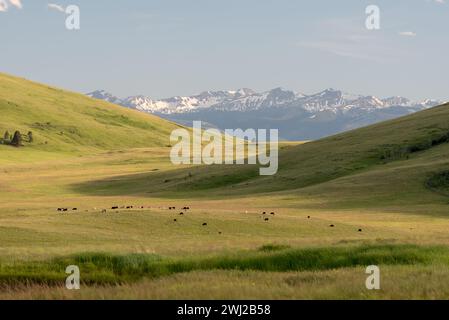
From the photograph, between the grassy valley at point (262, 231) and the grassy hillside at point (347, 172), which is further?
the grassy hillside at point (347, 172)

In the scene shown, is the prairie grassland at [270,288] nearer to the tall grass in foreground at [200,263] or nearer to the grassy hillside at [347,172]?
the tall grass in foreground at [200,263]

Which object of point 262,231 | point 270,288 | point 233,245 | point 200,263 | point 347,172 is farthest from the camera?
point 347,172

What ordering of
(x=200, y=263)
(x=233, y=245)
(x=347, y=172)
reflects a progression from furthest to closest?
(x=347, y=172), (x=233, y=245), (x=200, y=263)

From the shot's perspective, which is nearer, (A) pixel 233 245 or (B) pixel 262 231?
(A) pixel 233 245

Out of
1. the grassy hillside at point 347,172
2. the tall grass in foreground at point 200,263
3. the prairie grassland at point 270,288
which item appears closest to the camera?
the prairie grassland at point 270,288

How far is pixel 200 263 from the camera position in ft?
77.2

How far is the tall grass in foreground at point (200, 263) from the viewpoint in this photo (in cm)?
2125

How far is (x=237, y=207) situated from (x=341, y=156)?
42.7 m

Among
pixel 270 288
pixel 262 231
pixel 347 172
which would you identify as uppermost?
pixel 347 172

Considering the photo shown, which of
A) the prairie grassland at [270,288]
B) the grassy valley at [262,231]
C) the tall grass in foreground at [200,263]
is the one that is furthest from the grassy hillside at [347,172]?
the prairie grassland at [270,288]

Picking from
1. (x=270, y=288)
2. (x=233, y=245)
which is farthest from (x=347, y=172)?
(x=270, y=288)

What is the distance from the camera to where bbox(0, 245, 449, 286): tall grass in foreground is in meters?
21.2

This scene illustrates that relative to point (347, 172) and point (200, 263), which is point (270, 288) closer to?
point (200, 263)
